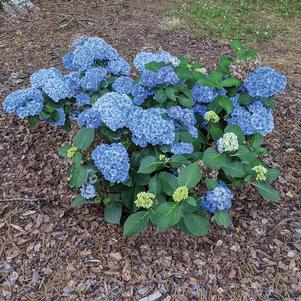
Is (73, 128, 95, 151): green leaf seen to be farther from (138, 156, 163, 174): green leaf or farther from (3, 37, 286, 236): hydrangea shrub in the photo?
(138, 156, 163, 174): green leaf

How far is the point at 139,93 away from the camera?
2225 mm

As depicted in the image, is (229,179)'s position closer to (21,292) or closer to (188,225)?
(188,225)

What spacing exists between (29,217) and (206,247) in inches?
35.9

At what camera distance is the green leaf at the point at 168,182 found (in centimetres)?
202

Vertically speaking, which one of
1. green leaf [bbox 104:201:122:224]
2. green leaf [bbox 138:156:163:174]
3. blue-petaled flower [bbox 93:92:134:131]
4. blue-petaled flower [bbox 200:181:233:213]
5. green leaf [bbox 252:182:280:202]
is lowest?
green leaf [bbox 104:201:122:224]

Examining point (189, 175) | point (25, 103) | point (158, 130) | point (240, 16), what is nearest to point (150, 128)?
point (158, 130)

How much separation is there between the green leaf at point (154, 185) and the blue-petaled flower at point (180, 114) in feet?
0.91

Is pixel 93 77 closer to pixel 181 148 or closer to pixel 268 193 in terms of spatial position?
pixel 181 148

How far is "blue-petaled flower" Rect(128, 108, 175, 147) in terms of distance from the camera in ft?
6.52

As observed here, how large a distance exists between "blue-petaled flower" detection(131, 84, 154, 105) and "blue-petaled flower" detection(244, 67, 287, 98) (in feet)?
1.51

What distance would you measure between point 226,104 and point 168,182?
1.54ft

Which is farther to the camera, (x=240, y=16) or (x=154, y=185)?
(x=240, y=16)

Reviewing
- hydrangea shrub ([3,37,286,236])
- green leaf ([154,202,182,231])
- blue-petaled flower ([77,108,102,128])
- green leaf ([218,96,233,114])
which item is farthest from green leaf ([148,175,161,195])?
green leaf ([218,96,233,114])

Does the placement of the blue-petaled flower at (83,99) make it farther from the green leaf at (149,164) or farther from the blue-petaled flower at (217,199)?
the blue-petaled flower at (217,199)
